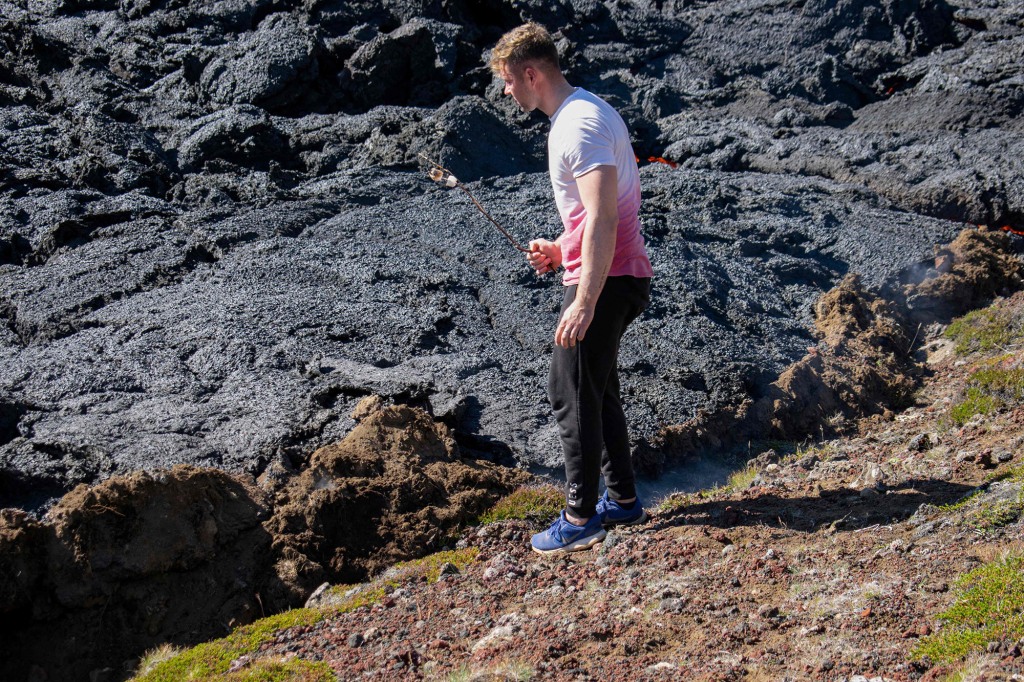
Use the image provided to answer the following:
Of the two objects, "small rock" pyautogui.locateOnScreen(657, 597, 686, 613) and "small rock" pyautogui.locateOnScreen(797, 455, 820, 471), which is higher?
"small rock" pyautogui.locateOnScreen(657, 597, 686, 613)

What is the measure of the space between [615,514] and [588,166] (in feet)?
5.39

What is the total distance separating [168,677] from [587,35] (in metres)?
8.38

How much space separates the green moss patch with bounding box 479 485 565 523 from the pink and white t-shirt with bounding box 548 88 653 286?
1.36 meters

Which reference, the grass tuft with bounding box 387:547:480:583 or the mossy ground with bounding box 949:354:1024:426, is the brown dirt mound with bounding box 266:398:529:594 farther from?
the mossy ground with bounding box 949:354:1024:426

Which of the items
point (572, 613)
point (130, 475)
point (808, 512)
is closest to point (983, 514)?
point (808, 512)

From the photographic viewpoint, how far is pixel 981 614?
2.92 metres

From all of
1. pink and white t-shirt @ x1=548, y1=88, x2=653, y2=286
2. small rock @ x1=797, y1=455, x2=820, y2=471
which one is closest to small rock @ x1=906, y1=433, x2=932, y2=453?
small rock @ x1=797, y1=455, x2=820, y2=471

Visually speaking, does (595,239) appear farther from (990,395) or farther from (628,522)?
(990,395)

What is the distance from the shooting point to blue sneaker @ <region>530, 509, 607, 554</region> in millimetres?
4129

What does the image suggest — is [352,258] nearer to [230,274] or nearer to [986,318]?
[230,274]

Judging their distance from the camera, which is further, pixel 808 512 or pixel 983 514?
pixel 808 512

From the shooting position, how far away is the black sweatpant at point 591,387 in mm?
3773

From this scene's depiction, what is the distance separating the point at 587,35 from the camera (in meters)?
10.2

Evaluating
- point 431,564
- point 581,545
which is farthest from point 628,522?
point 431,564
